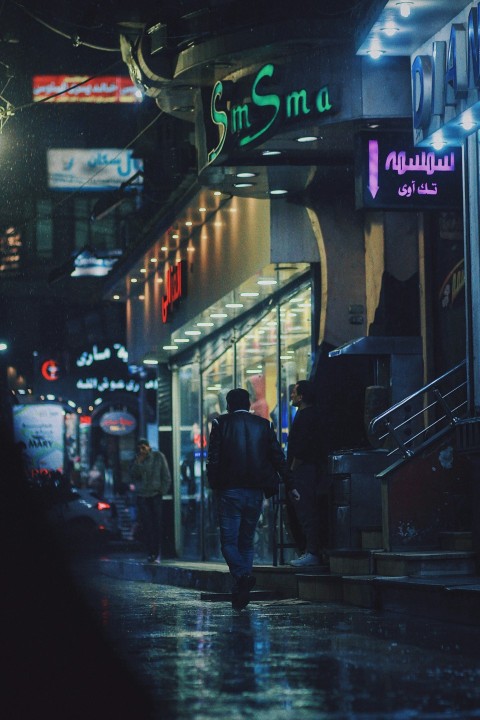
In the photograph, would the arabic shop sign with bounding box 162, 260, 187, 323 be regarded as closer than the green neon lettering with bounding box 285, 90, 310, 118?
No

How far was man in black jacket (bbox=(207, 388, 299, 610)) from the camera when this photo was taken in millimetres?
12734

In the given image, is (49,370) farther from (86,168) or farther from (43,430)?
(43,430)

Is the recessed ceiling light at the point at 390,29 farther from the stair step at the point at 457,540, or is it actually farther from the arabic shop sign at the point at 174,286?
the arabic shop sign at the point at 174,286

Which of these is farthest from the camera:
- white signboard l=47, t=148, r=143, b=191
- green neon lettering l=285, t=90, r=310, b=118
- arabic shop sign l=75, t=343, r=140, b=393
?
arabic shop sign l=75, t=343, r=140, b=393

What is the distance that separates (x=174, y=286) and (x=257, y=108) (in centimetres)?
849

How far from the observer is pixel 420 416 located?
15.0 metres

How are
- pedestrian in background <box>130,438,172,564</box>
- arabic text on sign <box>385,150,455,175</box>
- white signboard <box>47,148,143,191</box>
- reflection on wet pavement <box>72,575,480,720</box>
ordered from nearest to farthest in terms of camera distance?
1. reflection on wet pavement <box>72,575,480,720</box>
2. arabic text on sign <box>385,150,455,175</box>
3. pedestrian in background <box>130,438,172,564</box>
4. white signboard <box>47,148,143,191</box>

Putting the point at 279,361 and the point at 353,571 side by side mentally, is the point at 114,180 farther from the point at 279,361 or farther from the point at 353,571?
the point at 353,571

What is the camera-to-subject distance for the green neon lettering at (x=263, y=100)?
14031 mm

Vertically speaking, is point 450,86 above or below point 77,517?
above

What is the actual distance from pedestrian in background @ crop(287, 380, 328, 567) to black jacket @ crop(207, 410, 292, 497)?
4.51 ft

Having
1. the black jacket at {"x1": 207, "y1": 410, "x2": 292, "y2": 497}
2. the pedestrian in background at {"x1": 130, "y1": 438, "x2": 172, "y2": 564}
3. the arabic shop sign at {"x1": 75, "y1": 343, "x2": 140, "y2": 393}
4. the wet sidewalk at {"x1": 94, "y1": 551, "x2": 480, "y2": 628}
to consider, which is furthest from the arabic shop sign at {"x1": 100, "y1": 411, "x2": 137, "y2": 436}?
the black jacket at {"x1": 207, "y1": 410, "x2": 292, "y2": 497}

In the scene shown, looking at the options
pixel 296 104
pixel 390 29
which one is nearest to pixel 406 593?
pixel 390 29

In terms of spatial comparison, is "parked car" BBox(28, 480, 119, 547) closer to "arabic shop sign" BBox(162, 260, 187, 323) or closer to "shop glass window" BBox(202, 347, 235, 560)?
"shop glass window" BBox(202, 347, 235, 560)
